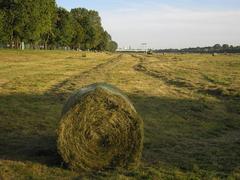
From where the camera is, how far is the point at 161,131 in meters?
15.6

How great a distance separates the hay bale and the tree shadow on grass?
0.62 m

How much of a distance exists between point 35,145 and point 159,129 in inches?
175

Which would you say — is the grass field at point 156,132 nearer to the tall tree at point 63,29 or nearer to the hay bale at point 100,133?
the hay bale at point 100,133

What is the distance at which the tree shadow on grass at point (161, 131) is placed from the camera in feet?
39.4

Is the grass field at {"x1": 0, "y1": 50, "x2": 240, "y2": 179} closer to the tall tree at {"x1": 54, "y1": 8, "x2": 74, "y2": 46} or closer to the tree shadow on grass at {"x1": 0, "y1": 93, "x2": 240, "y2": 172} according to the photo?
the tree shadow on grass at {"x1": 0, "y1": 93, "x2": 240, "y2": 172}

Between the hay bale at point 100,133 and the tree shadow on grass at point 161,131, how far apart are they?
618mm

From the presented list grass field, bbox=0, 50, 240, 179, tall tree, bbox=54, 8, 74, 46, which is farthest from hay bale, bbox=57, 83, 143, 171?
tall tree, bbox=54, 8, 74, 46

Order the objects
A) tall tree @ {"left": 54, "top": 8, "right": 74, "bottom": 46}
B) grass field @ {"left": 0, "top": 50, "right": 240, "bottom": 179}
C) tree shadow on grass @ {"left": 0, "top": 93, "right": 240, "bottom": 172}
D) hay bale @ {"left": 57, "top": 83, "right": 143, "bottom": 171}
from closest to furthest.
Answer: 1. grass field @ {"left": 0, "top": 50, "right": 240, "bottom": 179}
2. hay bale @ {"left": 57, "top": 83, "right": 143, "bottom": 171}
3. tree shadow on grass @ {"left": 0, "top": 93, "right": 240, "bottom": 172}
4. tall tree @ {"left": 54, "top": 8, "right": 74, "bottom": 46}

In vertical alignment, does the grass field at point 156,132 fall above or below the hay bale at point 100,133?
below

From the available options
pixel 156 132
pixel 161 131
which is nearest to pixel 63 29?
pixel 161 131

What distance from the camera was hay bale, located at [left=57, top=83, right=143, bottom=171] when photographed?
10844 millimetres

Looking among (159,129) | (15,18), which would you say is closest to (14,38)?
(15,18)

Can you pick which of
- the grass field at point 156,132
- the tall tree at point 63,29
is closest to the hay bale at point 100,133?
the grass field at point 156,132

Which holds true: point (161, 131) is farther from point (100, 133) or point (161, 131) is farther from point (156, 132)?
point (100, 133)
